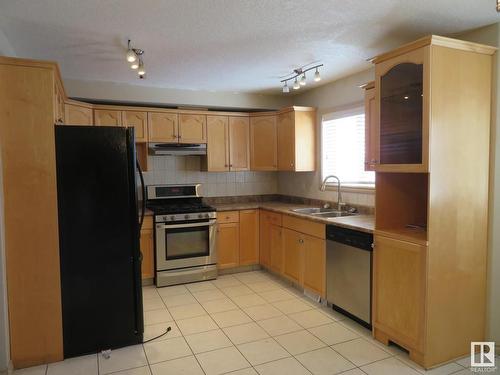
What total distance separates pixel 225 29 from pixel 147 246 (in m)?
2.73

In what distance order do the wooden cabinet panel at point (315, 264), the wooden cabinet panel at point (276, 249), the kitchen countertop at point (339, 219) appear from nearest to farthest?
the kitchen countertop at point (339, 219) → the wooden cabinet panel at point (315, 264) → the wooden cabinet panel at point (276, 249)

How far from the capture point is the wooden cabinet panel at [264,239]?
4.65m

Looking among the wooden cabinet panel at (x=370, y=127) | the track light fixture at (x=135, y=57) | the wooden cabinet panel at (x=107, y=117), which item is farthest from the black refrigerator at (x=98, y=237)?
the wooden cabinet panel at (x=370, y=127)

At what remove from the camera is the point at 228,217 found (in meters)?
4.68

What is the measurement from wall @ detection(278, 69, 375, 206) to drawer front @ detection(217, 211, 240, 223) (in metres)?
1.00

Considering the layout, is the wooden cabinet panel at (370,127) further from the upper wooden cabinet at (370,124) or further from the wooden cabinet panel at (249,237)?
the wooden cabinet panel at (249,237)

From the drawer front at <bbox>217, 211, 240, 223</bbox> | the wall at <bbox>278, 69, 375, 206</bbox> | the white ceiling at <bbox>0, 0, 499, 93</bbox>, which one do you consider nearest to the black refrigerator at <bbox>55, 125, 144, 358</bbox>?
the white ceiling at <bbox>0, 0, 499, 93</bbox>

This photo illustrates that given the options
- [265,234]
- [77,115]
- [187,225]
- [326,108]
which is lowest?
[265,234]

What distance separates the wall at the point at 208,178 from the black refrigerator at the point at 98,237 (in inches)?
81.6

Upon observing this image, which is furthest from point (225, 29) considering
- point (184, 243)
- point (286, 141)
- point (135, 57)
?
point (184, 243)

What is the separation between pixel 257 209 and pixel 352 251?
6.27 ft

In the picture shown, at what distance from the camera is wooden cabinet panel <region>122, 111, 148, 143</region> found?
4.39 metres

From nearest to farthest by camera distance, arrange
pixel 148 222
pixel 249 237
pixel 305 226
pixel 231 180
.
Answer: pixel 305 226 → pixel 148 222 → pixel 249 237 → pixel 231 180

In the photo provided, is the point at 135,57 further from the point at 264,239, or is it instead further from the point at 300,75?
the point at 264,239
